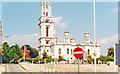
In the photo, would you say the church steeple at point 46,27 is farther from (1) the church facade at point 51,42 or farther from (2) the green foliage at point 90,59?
(2) the green foliage at point 90,59

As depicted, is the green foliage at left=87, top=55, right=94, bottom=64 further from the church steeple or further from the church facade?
the church steeple

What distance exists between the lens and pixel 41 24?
12525 centimetres

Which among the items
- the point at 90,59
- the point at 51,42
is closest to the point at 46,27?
the point at 51,42

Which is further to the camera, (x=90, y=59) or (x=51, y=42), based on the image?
(x=51, y=42)

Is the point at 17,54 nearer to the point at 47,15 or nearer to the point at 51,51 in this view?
the point at 51,51

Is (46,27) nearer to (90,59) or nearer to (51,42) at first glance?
(51,42)

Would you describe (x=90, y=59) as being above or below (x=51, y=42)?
below

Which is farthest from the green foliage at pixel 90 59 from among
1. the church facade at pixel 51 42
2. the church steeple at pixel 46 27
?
the church steeple at pixel 46 27

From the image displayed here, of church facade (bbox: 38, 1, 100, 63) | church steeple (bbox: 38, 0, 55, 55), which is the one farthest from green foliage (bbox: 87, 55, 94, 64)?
church steeple (bbox: 38, 0, 55, 55)

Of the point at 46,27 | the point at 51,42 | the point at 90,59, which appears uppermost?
the point at 46,27

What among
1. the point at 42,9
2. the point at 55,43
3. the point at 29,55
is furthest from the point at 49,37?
the point at 29,55

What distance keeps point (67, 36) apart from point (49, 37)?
984 centimetres

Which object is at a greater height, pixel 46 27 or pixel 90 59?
pixel 46 27

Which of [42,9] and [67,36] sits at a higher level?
[42,9]
